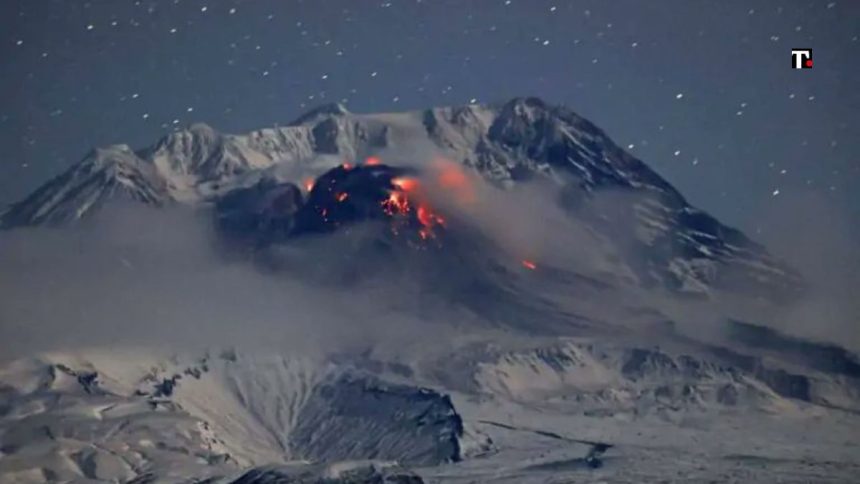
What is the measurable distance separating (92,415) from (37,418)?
30.6 ft

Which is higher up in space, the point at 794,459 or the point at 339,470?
the point at 339,470

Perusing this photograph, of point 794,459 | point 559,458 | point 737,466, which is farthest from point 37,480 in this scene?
point 794,459

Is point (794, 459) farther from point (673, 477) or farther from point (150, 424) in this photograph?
point (150, 424)

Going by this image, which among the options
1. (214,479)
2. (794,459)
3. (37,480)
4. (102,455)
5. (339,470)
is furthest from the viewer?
(794,459)

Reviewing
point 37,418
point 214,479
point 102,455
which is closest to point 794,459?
point 214,479

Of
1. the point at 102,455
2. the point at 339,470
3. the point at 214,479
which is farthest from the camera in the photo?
the point at 102,455

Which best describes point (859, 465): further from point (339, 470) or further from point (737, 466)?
point (339, 470)

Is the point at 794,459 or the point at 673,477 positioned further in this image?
the point at 794,459

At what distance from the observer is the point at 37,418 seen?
194 meters

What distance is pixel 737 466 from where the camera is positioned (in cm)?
17875

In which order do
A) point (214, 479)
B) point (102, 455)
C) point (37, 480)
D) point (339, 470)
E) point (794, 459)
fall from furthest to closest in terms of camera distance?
point (794, 459) < point (102, 455) < point (37, 480) < point (214, 479) < point (339, 470)

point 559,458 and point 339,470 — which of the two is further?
point 559,458

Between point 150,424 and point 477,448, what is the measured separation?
58284mm

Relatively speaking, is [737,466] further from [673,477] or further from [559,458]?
[559,458]
